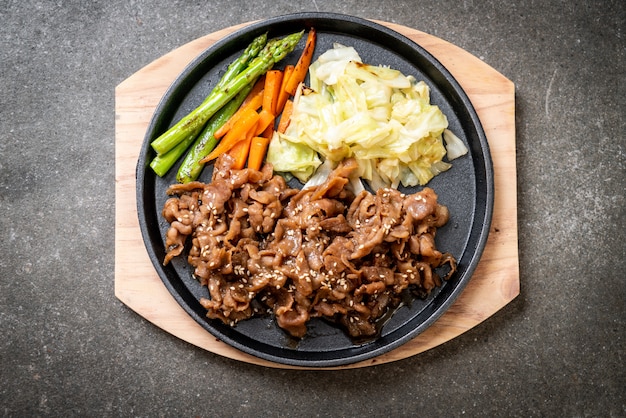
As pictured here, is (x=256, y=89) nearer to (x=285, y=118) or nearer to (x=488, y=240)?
(x=285, y=118)

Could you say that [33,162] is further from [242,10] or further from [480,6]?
[480,6]

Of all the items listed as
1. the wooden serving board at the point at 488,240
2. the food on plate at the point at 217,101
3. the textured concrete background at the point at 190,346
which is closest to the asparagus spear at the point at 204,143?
the food on plate at the point at 217,101

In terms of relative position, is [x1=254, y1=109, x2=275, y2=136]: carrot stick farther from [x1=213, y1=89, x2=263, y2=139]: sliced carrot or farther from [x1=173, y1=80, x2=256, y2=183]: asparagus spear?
[x1=173, y1=80, x2=256, y2=183]: asparagus spear

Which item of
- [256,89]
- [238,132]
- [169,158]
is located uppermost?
[256,89]

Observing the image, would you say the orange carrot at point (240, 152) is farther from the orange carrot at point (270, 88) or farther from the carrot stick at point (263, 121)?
the orange carrot at point (270, 88)

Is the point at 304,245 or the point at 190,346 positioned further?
the point at 190,346

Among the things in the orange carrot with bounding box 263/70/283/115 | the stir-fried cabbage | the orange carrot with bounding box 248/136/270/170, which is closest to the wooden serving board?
the stir-fried cabbage

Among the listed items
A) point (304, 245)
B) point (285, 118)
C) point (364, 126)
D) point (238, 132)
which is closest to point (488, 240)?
point (364, 126)
